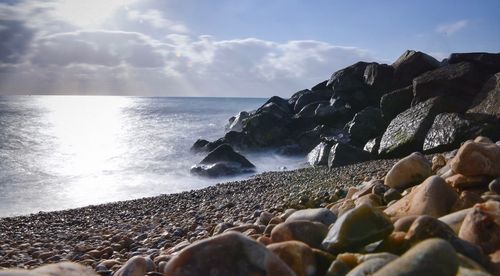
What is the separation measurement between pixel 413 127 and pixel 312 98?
1262 centimetres

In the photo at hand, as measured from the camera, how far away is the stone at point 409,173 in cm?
430

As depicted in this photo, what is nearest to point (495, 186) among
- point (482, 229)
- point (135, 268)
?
point (482, 229)

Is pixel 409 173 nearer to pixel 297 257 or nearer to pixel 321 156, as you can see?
pixel 297 257

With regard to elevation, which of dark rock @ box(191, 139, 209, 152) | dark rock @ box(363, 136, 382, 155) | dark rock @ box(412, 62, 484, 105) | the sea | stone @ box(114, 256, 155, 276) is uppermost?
dark rock @ box(412, 62, 484, 105)

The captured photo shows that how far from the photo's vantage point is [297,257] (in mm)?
2371

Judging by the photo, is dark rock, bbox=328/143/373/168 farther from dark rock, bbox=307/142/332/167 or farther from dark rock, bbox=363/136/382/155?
dark rock, bbox=307/142/332/167

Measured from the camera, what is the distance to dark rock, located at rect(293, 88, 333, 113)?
22.8m

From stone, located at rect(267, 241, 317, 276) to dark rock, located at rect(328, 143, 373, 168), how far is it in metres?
9.22

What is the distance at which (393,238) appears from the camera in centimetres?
240

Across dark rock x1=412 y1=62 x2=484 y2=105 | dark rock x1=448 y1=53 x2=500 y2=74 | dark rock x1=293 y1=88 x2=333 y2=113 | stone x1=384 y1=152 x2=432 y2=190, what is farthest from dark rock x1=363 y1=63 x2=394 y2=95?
stone x1=384 y1=152 x2=432 y2=190

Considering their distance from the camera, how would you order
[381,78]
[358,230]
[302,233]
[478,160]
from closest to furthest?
[358,230], [302,233], [478,160], [381,78]

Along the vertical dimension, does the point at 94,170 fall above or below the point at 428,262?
below

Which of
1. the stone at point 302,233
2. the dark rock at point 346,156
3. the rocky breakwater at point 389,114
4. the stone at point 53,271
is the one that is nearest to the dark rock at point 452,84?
the rocky breakwater at point 389,114

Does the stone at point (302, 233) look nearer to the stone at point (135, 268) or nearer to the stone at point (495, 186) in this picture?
the stone at point (135, 268)
